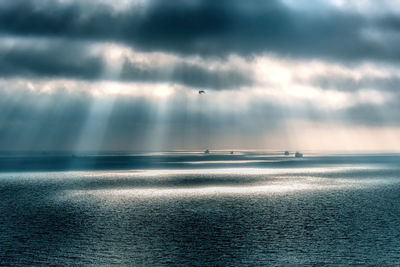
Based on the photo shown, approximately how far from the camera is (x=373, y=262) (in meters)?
36.4

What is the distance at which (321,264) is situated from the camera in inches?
1427

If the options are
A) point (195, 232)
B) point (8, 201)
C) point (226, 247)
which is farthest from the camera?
point (8, 201)

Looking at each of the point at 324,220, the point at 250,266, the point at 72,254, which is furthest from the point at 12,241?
the point at 324,220

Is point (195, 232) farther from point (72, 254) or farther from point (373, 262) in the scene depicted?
point (373, 262)

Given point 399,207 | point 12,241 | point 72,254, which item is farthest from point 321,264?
point 399,207

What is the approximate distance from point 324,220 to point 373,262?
23883 mm

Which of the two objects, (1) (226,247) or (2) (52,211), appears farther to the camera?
(2) (52,211)

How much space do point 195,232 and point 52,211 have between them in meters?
33.1

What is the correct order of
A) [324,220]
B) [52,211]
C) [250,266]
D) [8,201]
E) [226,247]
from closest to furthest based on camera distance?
[250,266], [226,247], [324,220], [52,211], [8,201]

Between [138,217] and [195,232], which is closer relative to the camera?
[195,232]

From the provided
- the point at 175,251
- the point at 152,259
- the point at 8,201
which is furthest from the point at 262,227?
the point at 8,201

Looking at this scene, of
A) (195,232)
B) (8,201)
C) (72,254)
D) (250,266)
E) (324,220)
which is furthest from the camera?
(8,201)

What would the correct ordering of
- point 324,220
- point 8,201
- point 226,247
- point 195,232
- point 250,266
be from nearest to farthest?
point 250,266
point 226,247
point 195,232
point 324,220
point 8,201

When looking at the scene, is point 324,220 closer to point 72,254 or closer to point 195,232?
point 195,232
